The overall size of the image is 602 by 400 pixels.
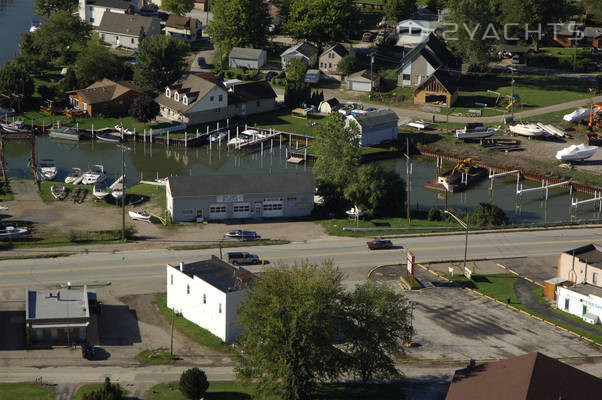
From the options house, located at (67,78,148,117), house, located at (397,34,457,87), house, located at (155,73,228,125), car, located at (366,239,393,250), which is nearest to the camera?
car, located at (366,239,393,250)

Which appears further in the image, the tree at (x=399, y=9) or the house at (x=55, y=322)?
the tree at (x=399, y=9)

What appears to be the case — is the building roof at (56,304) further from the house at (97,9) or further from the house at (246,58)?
the house at (97,9)

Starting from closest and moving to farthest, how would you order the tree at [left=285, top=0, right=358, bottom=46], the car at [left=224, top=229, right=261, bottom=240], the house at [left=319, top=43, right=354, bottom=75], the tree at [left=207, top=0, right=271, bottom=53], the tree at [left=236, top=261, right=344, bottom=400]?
the tree at [left=236, top=261, right=344, bottom=400], the car at [left=224, top=229, right=261, bottom=240], the house at [left=319, top=43, right=354, bottom=75], the tree at [left=207, top=0, right=271, bottom=53], the tree at [left=285, top=0, right=358, bottom=46]

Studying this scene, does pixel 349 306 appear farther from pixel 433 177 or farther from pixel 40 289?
pixel 433 177

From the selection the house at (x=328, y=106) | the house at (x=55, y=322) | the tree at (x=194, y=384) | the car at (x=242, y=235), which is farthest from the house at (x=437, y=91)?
the tree at (x=194, y=384)

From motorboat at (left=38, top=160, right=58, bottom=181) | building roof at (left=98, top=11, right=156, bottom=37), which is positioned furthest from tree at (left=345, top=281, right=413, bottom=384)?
building roof at (left=98, top=11, right=156, bottom=37)

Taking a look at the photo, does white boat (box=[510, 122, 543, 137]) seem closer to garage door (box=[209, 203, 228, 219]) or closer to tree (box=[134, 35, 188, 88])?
garage door (box=[209, 203, 228, 219])
